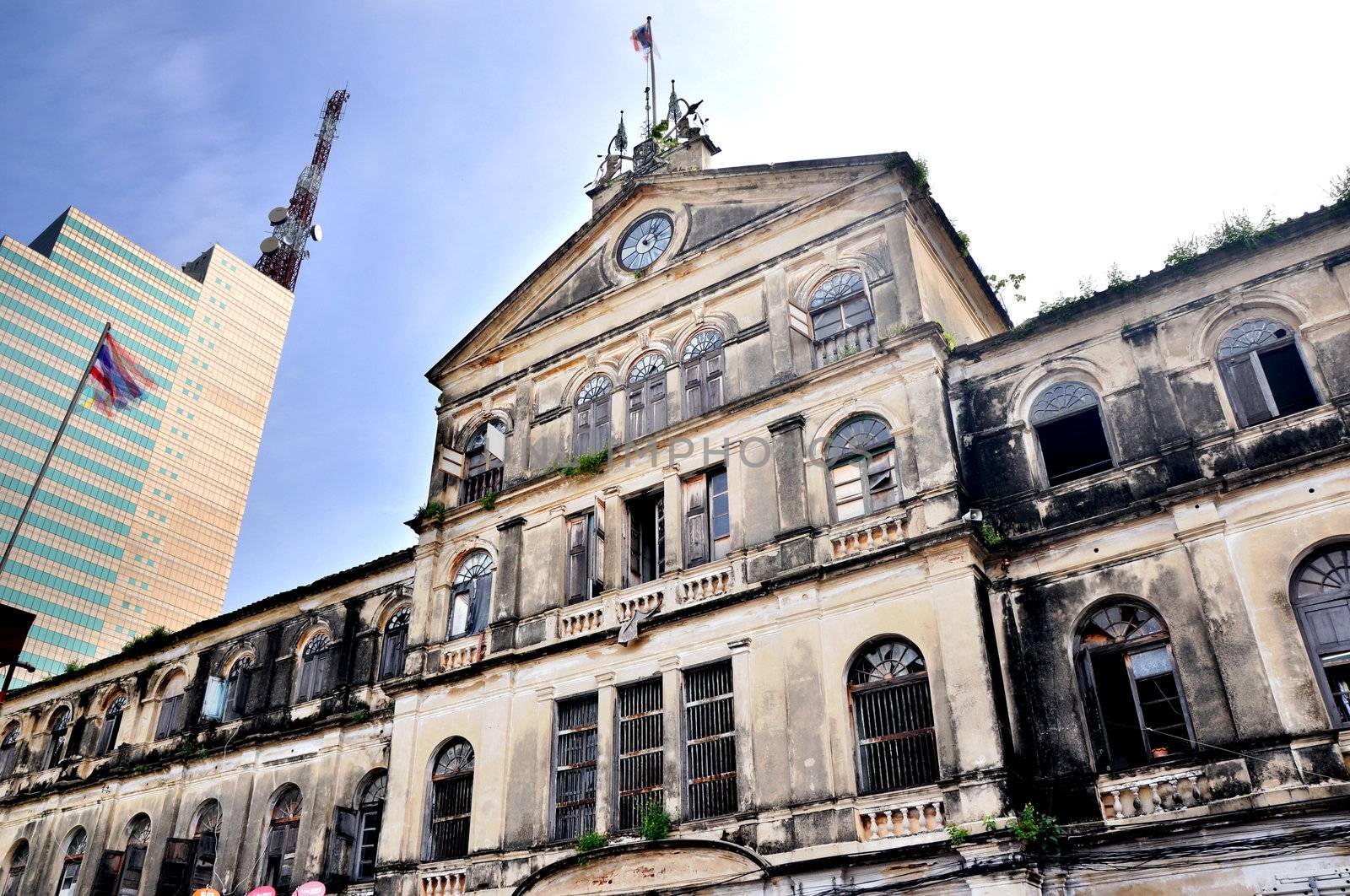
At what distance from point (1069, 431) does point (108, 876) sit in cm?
2226

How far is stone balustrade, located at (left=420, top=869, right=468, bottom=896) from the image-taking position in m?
17.3

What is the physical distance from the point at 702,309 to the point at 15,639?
1204 cm

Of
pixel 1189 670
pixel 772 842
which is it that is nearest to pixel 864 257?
pixel 1189 670

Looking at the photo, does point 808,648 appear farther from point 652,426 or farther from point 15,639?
point 15,639

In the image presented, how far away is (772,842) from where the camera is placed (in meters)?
14.6

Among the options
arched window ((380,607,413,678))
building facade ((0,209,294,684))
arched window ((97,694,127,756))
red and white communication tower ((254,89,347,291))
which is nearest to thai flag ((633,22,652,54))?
arched window ((380,607,413,678))

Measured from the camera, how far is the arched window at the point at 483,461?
71.1 feet

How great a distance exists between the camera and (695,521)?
17969 millimetres

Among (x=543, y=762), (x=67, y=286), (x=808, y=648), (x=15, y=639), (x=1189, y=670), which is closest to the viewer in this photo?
(x=15, y=639)

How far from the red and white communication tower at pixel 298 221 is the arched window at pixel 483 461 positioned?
260 feet

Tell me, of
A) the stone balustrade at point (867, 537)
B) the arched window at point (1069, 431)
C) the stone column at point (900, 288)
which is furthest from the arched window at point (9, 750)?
the arched window at point (1069, 431)

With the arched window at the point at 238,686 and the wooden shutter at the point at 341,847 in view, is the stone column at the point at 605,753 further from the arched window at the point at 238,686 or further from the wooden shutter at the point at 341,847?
the arched window at the point at 238,686

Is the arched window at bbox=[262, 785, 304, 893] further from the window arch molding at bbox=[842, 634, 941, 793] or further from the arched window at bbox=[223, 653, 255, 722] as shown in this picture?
the window arch molding at bbox=[842, 634, 941, 793]

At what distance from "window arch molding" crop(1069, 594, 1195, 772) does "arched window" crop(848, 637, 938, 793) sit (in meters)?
2.01
